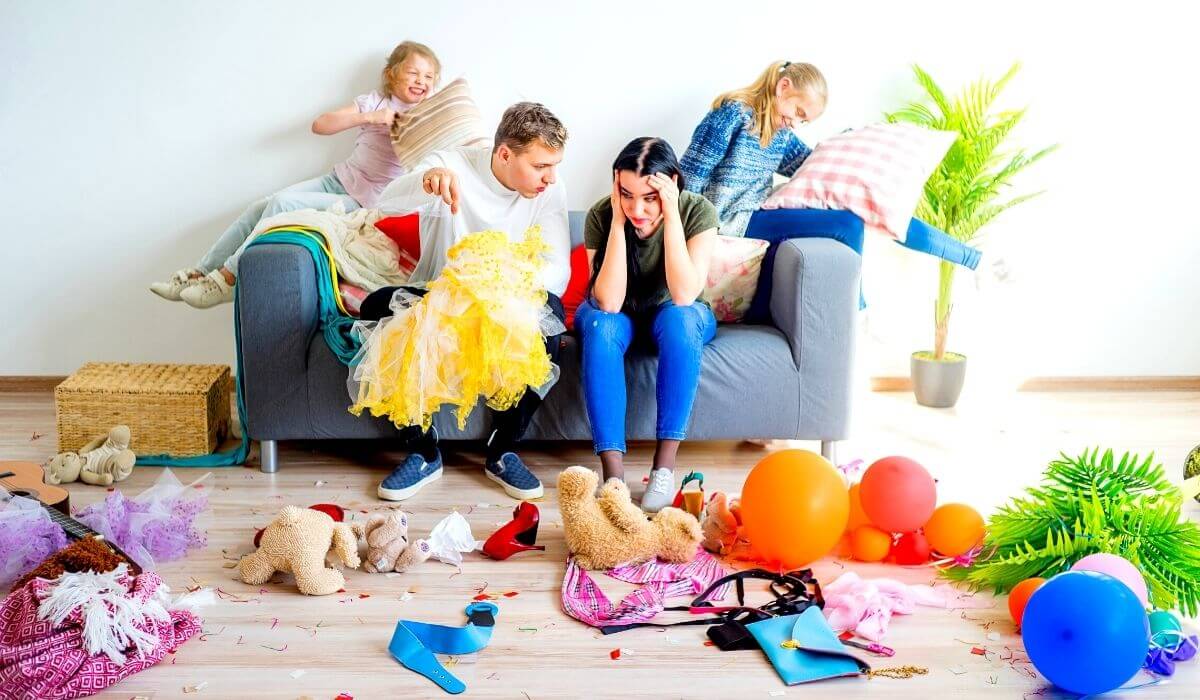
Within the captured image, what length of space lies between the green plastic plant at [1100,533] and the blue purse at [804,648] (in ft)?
1.31

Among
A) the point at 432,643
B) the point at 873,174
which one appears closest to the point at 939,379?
the point at 873,174

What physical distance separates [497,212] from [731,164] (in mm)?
813

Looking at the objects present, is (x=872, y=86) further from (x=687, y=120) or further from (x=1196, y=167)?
(x=1196, y=167)

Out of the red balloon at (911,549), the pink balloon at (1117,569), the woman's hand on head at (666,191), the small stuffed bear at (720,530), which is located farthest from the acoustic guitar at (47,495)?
the pink balloon at (1117,569)

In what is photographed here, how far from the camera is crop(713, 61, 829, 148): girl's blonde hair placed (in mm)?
3252

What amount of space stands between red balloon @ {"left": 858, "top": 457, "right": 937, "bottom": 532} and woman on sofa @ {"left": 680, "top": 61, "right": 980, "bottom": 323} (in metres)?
1.14

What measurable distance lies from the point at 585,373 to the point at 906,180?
1.21 m

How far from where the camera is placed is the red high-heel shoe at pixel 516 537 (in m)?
2.33

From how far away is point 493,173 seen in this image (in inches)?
114

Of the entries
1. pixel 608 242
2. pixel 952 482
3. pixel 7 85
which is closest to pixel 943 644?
pixel 952 482

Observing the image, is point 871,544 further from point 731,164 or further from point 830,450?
point 731,164

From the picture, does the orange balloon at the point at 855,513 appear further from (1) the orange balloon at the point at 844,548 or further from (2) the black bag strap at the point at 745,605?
(2) the black bag strap at the point at 745,605

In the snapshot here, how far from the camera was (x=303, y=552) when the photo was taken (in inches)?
83.8

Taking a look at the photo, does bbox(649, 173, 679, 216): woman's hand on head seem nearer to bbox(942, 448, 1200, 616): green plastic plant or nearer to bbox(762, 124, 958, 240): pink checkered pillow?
bbox(762, 124, 958, 240): pink checkered pillow
